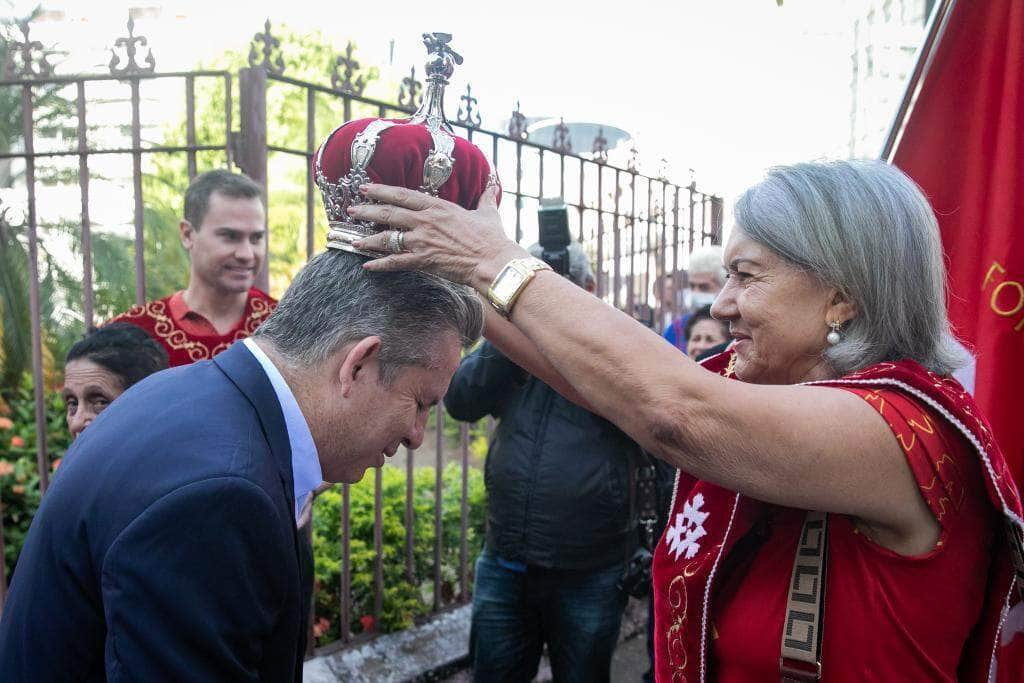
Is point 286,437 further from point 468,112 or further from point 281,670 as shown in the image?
point 468,112

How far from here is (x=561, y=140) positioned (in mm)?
4812

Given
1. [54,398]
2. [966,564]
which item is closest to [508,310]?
[966,564]

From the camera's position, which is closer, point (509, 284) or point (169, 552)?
point (169, 552)

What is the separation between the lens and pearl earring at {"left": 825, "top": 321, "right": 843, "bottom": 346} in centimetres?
157

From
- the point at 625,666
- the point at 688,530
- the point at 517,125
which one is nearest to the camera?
the point at 688,530

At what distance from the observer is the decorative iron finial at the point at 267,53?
354 centimetres

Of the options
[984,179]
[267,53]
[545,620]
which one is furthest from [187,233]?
[984,179]

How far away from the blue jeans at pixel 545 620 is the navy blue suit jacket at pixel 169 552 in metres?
1.90

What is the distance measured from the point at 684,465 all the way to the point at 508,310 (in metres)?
0.42

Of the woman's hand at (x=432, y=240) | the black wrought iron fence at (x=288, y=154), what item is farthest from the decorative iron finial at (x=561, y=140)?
the woman's hand at (x=432, y=240)

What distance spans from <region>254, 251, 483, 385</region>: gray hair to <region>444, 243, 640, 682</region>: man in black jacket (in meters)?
1.51

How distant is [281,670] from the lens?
4.21 ft

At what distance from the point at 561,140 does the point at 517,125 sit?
39cm

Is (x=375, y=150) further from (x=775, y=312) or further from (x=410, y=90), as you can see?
(x=410, y=90)
